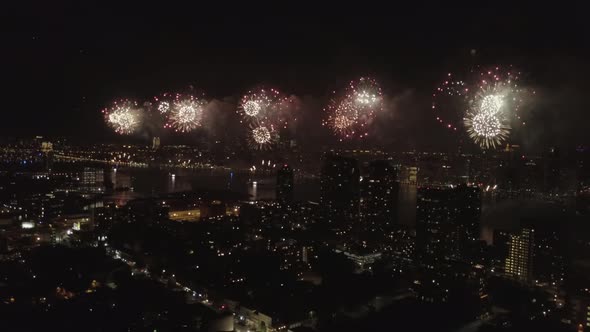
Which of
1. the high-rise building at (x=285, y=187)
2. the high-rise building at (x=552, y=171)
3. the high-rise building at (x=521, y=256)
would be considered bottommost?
the high-rise building at (x=521, y=256)

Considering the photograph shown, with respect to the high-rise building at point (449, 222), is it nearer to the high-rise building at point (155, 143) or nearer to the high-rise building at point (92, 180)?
the high-rise building at point (92, 180)

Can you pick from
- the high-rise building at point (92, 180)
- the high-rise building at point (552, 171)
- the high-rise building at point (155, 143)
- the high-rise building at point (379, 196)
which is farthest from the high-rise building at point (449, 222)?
the high-rise building at point (155, 143)

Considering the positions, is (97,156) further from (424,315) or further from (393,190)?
(424,315)

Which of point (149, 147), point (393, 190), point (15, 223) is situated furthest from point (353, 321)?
point (149, 147)

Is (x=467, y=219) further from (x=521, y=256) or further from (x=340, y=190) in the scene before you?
(x=340, y=190)

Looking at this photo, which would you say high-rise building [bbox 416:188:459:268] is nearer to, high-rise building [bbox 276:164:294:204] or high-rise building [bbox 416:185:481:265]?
high-rise building [bbox 416:185:481:265]

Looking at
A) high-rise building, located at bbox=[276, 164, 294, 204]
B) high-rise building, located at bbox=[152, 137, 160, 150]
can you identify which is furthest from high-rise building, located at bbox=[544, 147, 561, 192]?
high-rise building, located at bbox=[152, 137, 160, 150]
